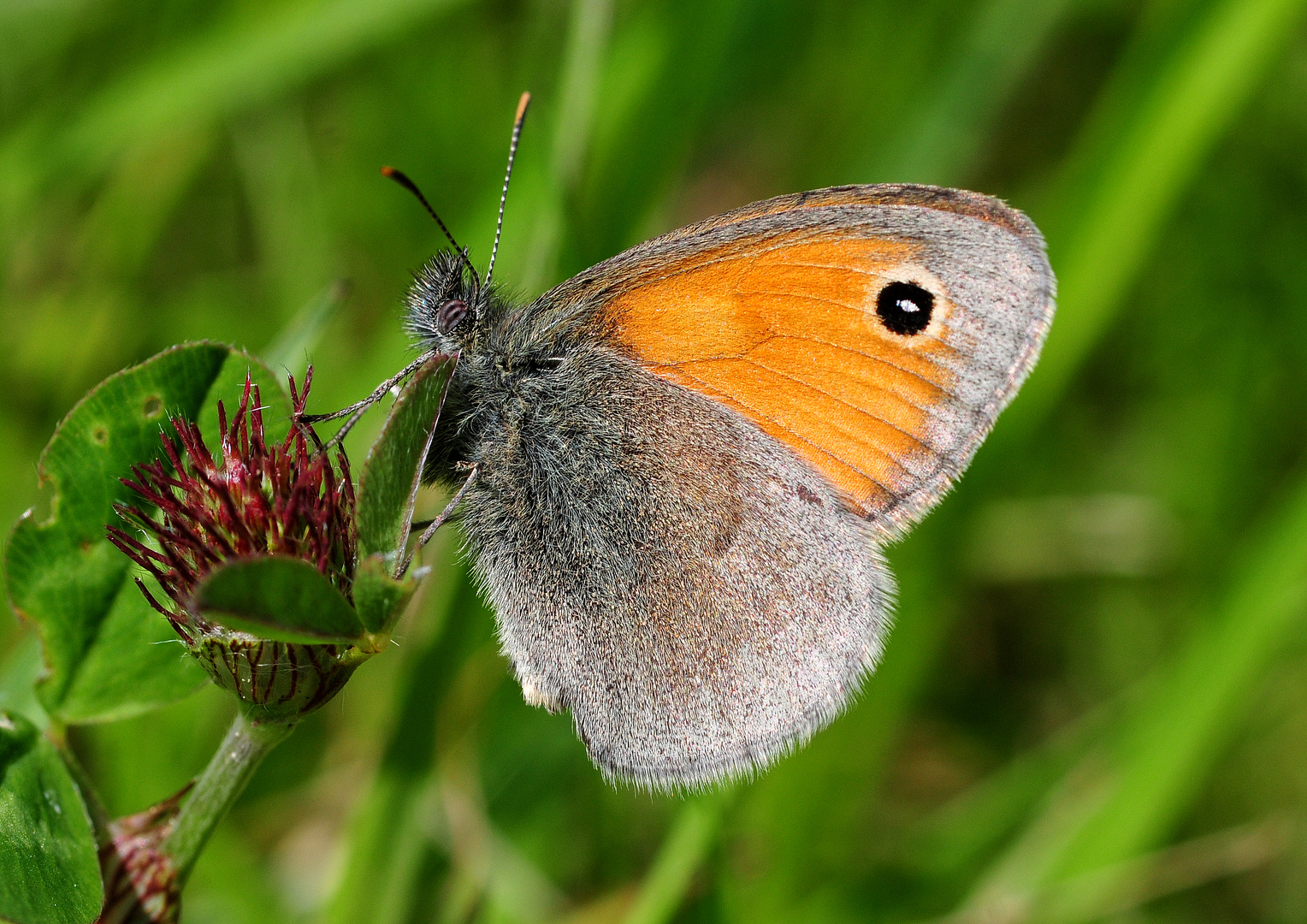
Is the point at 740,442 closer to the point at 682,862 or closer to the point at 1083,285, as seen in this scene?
the point at 682,862

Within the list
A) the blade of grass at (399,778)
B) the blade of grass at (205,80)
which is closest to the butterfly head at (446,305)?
the blade of grass at (399,778)

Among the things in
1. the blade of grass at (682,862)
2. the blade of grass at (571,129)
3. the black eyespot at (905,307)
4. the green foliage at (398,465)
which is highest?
the blade of grass at (571,129)

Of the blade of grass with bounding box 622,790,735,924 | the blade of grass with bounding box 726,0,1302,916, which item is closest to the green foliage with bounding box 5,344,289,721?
the blade of grass with bounding box 622,790,735,924

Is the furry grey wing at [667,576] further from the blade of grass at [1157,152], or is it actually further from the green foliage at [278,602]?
the blade of grass at [1157,152]

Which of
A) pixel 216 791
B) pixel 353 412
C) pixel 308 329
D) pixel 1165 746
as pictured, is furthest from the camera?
pixel 1165 746

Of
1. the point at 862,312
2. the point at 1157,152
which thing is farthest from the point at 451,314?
the point at 1157,152

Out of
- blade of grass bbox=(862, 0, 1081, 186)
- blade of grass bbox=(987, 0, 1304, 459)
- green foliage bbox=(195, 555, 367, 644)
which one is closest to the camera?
green foliage bbox=(195, 555, 367, 644)

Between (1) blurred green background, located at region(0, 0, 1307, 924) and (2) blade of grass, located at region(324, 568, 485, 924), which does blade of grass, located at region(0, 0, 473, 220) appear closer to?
(1) blurred green background, located at region(0, 0, 1307, 924)
